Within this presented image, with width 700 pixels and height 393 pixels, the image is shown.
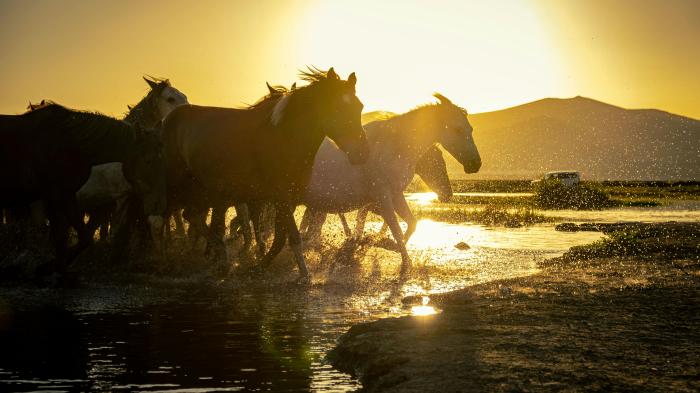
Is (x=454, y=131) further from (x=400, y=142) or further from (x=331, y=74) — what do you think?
(x=331, y=74)

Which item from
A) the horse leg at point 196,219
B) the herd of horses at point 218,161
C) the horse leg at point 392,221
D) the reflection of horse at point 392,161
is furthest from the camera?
the horse leg at point 196,219

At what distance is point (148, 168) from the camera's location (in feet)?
42.3

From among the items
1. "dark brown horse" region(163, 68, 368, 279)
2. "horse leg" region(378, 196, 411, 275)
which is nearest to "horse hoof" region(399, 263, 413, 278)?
"horse leg" region(378, 196, 411, 275)

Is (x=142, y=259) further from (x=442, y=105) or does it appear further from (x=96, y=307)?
(x=442, y=105)

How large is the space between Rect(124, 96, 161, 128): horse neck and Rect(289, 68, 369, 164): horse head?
4.55m

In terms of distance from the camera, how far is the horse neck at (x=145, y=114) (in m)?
15.8

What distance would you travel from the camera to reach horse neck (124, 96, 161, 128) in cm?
1584

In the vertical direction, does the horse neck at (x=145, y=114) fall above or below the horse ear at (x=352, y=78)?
above

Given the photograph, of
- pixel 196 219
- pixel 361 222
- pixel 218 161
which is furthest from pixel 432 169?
pixel 218 161

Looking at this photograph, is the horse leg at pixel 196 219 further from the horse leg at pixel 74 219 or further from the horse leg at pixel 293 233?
the horse leg at pixel 74 219

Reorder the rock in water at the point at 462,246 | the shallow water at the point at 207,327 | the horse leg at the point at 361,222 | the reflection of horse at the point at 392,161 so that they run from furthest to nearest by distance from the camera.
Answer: the rock in water at the point at 462,246 < the horse leg at the point at 361,222 < the reflection of horse at the point at 392,161 < the shallow water at the point at 207,327

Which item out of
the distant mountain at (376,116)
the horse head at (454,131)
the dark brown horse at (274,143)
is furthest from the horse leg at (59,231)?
the horse head at (454,131)

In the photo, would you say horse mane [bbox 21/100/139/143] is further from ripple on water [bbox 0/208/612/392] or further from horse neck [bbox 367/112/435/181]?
horse neck [bbox 367/112/435/181]

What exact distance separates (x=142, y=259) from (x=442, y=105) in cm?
539
